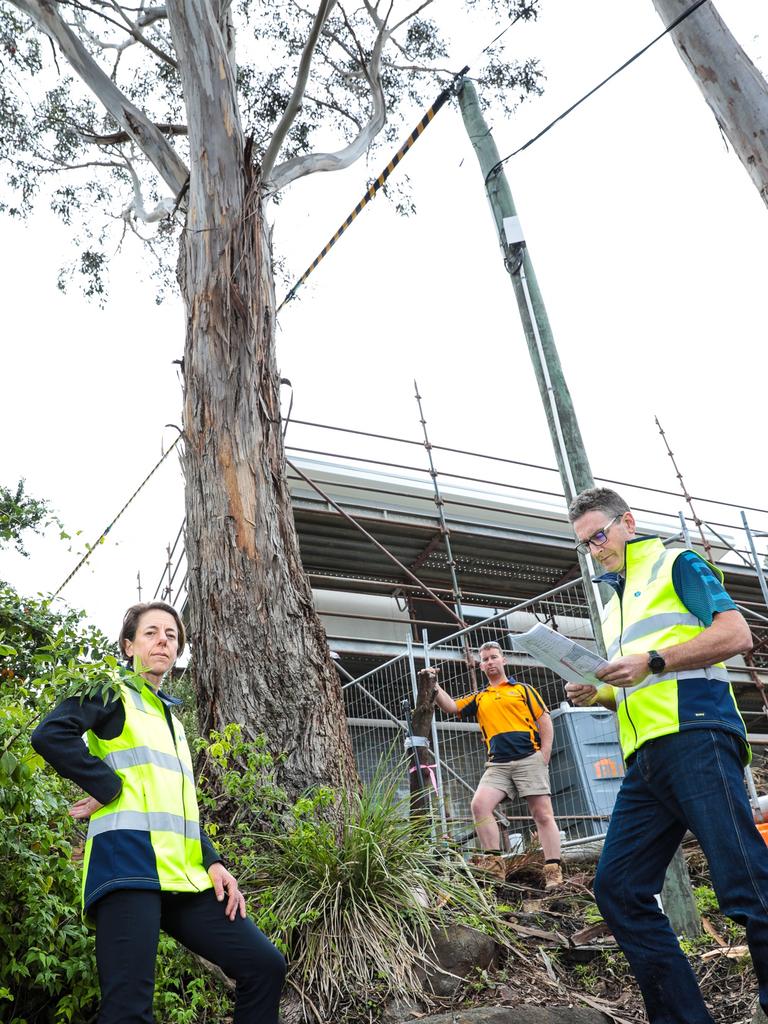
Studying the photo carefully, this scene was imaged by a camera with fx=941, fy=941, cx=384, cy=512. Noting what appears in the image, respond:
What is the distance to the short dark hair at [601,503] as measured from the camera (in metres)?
3.40

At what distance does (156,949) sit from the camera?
8.91 feet

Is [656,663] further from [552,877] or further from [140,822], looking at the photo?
[552,877]

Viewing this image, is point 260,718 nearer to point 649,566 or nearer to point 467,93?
point 649,566

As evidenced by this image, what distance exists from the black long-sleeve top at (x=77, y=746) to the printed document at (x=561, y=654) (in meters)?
1.34

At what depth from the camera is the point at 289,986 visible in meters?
3.71

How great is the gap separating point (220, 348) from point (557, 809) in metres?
5.27

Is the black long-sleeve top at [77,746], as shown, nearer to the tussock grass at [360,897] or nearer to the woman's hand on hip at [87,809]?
the woman's hand on hip at [87,809]

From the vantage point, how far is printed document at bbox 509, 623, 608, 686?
3.04 meters

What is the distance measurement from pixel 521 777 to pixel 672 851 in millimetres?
3631

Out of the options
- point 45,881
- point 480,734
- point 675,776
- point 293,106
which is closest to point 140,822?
point 45,881

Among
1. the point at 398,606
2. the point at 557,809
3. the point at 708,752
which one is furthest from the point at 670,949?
the point at 398,606

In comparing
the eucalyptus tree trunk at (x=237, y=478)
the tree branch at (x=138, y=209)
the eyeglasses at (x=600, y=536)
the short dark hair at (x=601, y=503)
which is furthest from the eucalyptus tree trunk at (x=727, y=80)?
the tree branch at (x=138, y=209)

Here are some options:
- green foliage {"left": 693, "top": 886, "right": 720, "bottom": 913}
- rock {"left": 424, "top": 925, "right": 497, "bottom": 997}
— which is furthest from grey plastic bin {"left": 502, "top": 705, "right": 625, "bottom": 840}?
rock {"left": 424, "top": 925, "right": 497, "bottom": 997}

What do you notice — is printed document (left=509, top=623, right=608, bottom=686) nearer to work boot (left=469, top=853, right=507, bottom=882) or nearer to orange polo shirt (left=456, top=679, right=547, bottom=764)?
work boot (left=469, top=853, right=507, bottom=882)
